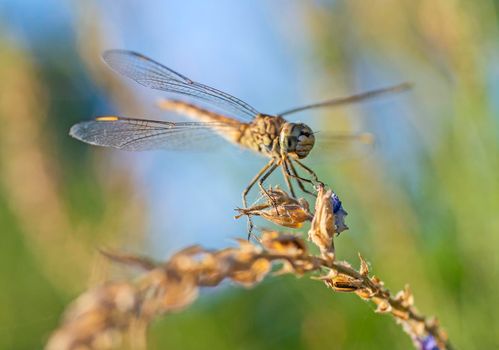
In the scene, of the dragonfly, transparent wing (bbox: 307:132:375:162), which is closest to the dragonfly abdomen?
the dragonfly

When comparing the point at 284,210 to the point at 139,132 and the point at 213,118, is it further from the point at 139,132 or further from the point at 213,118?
the point at 213,118

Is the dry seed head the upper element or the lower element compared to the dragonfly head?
lower

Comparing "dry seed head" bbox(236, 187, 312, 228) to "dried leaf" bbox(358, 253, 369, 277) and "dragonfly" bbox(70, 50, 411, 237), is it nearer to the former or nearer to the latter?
"dried leaf" bbox(358, 253, 369, 277)

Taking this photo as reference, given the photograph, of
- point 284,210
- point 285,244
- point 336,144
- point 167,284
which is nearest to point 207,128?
point 336,144

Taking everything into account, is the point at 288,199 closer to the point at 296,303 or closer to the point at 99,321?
the point at 99,321

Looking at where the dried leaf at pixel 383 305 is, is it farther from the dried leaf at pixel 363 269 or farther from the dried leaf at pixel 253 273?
the dried leaf at pixel 253 273

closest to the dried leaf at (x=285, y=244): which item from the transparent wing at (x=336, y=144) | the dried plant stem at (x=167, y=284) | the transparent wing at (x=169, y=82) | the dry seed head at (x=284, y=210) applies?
the dried plant stem at (x=167, y=284)
